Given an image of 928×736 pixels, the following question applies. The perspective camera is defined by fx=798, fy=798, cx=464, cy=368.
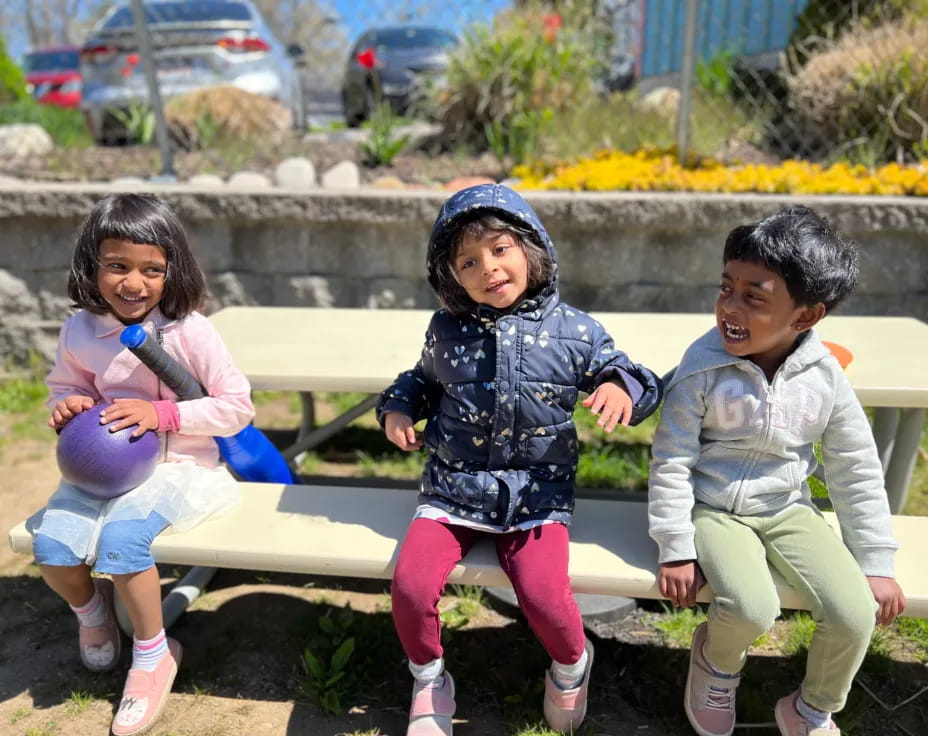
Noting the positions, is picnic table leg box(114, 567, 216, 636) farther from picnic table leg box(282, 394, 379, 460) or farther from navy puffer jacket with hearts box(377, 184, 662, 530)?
navy puffer jacket with hearts box(377, 184, 662, 530)

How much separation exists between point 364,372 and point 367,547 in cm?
65

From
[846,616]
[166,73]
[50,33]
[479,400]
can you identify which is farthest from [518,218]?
[50,33]

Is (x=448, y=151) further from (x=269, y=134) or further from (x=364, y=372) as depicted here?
(x=364, y=372)

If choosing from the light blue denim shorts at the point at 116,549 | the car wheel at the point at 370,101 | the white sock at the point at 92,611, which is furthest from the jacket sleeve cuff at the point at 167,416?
the car wheel at the point at 370,101

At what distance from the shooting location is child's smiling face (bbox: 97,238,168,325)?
198cm

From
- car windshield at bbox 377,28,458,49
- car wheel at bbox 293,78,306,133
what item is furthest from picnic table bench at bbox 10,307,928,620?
car windshield at bbox 377,28,458,49

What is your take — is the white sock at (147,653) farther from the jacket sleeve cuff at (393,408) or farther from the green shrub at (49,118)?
the green shrub at (49,118)

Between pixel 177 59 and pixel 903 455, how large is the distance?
5.51 m

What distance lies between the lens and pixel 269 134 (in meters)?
5.83

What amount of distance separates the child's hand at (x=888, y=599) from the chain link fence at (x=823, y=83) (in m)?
3.02

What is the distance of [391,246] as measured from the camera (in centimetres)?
382

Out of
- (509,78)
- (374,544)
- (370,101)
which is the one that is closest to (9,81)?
(370,101)

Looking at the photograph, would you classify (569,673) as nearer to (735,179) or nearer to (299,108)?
(735,179)

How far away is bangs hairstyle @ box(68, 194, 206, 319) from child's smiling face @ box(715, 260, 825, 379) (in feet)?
4.39
